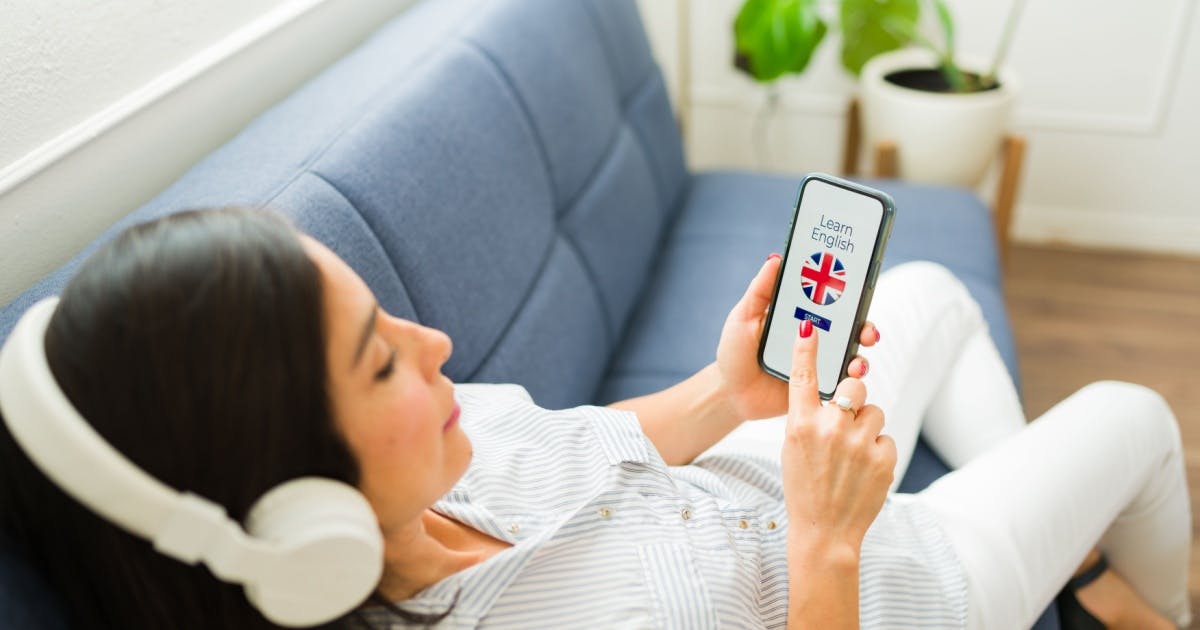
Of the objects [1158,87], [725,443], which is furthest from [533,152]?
[1158,87]

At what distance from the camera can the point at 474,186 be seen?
3.92 feet

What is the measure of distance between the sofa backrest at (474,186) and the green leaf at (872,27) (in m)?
0.87

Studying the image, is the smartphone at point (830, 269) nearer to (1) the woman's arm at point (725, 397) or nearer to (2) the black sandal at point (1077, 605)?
(1) the woman's arm at point (725, 397)

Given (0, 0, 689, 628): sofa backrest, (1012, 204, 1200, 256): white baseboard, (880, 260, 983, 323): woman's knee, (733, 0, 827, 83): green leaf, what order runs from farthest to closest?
(1012, 204, 1200, 256): white baseboard, (733, 0, 827, 83): green leaf, (880, 260, 983, 323): woman's knee, (0, 0, 689, 628): sofa backrest

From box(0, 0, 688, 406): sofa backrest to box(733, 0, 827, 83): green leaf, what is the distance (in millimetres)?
591

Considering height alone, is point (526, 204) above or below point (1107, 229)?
above

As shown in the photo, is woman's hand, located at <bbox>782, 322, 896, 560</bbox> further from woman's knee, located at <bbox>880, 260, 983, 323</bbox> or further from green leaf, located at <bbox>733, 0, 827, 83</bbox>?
green leaf, located at <bbox>733, 0, 827, 83</bbox>

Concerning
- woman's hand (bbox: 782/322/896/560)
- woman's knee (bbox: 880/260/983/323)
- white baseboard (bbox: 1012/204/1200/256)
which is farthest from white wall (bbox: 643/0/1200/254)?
woman's hand (bbox: 782/322/896/560)

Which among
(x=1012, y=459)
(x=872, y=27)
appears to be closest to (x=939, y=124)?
(x=872, y=27)

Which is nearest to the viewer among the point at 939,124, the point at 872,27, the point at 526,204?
the point at 526,204

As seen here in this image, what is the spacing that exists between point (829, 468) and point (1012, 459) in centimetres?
40

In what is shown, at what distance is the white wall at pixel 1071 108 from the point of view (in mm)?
2373

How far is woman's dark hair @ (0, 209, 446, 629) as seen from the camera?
59 centimetres

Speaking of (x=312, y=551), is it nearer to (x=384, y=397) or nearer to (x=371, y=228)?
(x=384, y=397)
